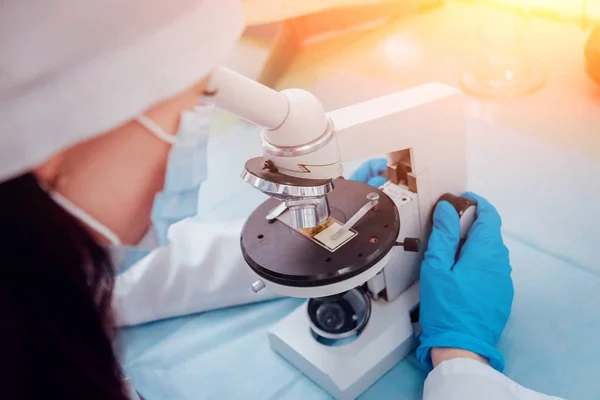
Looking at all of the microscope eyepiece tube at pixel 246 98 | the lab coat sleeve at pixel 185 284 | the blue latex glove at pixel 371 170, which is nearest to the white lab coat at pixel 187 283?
the lab coat sleeve at pixel 185 284

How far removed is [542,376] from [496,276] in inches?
6.2

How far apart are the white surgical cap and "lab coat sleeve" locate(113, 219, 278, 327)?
2.03ft

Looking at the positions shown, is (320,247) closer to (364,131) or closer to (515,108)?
(364,131)

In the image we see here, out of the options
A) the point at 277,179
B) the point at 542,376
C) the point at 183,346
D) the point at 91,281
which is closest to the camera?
the point at 91,281

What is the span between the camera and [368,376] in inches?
33.0

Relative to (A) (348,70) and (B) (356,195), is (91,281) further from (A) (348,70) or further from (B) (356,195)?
(A) (348,70)

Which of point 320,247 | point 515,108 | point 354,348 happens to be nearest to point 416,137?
point 320,247

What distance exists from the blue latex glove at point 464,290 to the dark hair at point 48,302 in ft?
1.64

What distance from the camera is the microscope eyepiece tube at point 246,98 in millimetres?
536

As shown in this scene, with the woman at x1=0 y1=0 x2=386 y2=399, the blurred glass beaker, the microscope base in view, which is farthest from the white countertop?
the woman at x1=0 y1=0 x2=386 y2=399

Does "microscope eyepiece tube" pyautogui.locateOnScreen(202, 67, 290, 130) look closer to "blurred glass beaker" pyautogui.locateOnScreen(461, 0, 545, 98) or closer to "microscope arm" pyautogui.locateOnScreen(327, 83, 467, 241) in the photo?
"microscope arm" pyautogui.locateOnScreen(327, 83, 467, 241)

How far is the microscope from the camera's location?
64cm

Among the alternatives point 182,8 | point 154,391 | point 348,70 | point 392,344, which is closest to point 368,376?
point 392,344

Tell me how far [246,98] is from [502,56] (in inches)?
47.7
